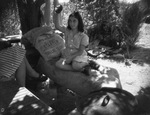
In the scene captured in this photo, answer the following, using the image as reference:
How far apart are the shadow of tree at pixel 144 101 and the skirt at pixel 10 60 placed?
82.3 inches

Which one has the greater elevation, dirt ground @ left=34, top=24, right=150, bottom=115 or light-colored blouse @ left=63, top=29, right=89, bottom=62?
light-colored blouse @ left=63, top=29, right=89, bottom=62

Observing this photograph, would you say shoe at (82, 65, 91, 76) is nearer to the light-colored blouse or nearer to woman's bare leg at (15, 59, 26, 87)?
the light-colored blouse

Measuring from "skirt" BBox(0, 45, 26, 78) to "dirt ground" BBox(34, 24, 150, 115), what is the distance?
1087 mm

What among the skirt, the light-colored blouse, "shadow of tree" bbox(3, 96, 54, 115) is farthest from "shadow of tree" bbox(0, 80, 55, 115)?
the light-colored blouse

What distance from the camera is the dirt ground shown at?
3.55 meters

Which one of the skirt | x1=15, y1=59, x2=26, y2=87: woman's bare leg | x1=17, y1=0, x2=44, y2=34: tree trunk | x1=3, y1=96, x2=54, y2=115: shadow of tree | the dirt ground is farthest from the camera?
x1=17, y1=0, x2=44, y2=34: tree trunk

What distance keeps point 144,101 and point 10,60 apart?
2551mm

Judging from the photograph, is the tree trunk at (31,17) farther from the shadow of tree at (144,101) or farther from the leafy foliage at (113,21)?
the leafy foliage at (113,21)

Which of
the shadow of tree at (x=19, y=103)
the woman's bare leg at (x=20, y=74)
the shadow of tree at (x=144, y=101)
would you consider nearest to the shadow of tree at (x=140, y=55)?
the shadow of tree at (x=144, y=101)

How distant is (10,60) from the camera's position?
296 centimetres

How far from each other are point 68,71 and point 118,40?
3441mm

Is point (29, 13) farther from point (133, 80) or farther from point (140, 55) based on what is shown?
point (140, 55)

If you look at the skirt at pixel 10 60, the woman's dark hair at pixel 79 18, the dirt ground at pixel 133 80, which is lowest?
the dirt ground at pixel 133 80

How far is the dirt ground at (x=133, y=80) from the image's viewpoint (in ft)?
11.6
